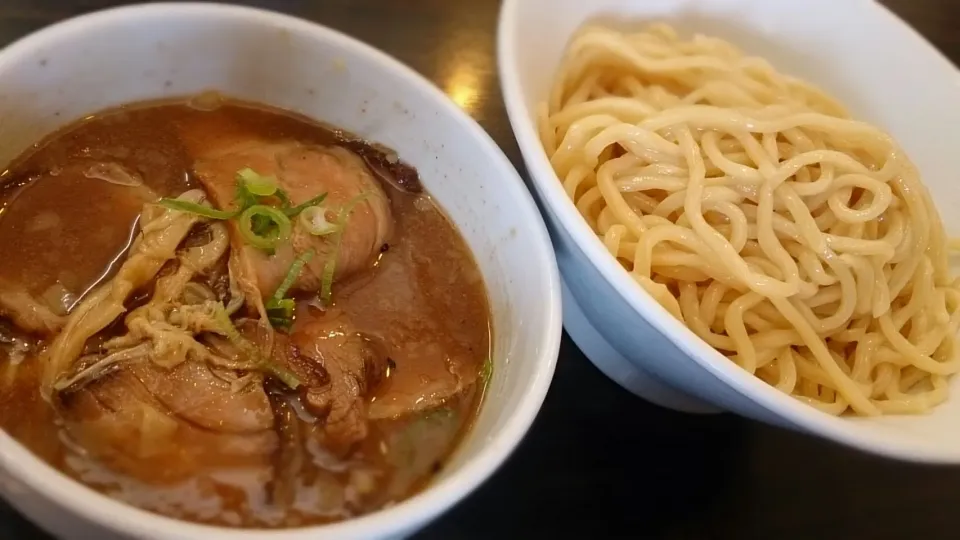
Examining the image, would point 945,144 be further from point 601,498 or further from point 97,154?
point 97,154

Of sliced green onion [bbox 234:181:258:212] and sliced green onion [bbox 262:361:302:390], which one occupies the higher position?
sliced green onion [bbox 234:181:258:212]

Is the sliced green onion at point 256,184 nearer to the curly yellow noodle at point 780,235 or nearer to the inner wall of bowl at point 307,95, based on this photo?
the inner wall of bowl at point 307,95

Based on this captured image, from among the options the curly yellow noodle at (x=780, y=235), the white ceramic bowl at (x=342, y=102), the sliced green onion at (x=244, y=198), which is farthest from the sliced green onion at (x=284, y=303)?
Result: the curly yellow noodle at (x=780, y=235)

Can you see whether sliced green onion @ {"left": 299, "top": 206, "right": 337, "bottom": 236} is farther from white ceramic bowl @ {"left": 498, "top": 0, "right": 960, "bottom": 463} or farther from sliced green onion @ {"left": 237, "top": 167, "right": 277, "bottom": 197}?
white ceramic bowl @ {"left": 498, "top": 0, "right": 960, "bottom": 463}

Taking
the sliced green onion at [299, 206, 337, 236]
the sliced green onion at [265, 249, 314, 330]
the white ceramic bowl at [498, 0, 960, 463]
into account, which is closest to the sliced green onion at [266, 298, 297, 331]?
the sliced green onion at [265, 249, 314, 330]

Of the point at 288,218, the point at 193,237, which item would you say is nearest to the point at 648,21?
the point at 288,218

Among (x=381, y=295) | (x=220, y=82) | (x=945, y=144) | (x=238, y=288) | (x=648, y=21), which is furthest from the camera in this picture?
(x=648, y=21)
